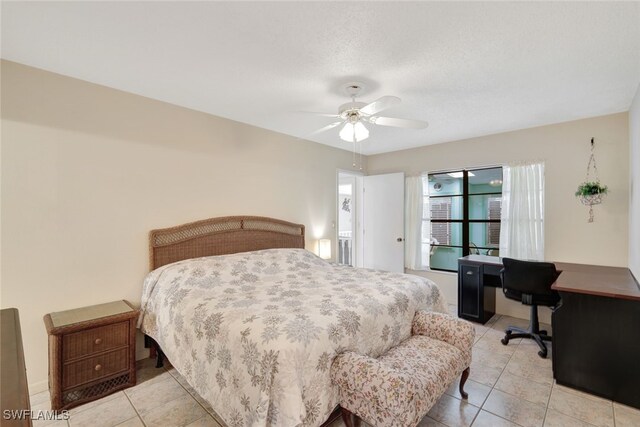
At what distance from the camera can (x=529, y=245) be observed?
3.70m

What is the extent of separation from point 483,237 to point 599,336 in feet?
7.56

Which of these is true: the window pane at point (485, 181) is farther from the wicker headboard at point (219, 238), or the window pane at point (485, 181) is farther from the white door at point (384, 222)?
the wicker headboard at point (219, 238)

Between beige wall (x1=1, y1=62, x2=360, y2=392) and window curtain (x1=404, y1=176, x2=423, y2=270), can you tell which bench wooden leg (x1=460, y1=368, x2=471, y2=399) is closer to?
window curtain (x1=404, y1=176, x2=423, y2=270)

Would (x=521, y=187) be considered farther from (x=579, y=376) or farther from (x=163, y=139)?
(x=163, y=139)

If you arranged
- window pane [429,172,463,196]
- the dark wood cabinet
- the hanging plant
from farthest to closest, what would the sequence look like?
window pane [429,172,463,196] < the dark wood cabinet < the hanging plant

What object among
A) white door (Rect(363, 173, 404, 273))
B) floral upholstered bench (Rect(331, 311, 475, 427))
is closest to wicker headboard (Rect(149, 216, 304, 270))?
white door (Rect(363, 173, 404, 273))

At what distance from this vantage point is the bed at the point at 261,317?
1.54 metres

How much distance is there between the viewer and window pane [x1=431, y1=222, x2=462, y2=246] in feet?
15.0

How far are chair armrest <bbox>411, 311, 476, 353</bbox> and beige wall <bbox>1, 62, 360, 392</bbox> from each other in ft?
7.53

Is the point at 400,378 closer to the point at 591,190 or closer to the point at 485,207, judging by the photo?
the point at 591,190

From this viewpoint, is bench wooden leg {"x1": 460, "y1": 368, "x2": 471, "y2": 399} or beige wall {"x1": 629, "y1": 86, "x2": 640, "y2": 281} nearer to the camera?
bench wooden leg {"x1": 460, "y1": 368, "x2": 471, "y2": 399}

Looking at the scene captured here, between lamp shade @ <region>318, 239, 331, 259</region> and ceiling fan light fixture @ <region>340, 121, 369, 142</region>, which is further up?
ceiling fan light fixture @ <region>340, 121, 369, 142</region>

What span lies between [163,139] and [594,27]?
11.1 ft

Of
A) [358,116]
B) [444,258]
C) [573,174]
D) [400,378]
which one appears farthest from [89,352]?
[573,174]
